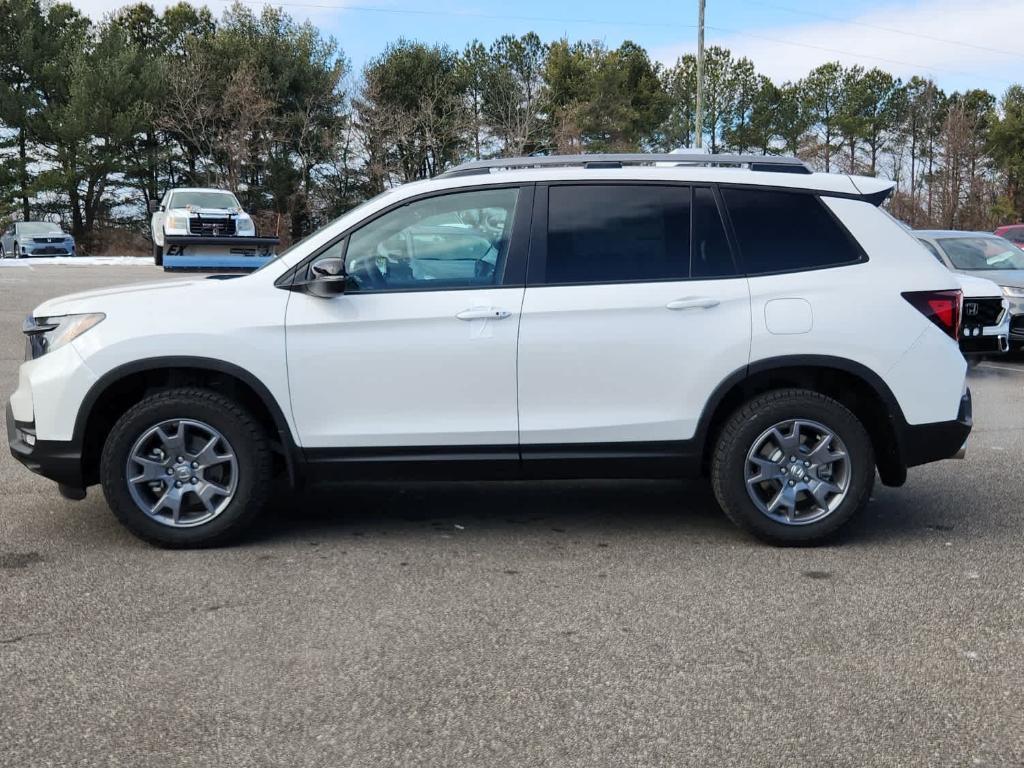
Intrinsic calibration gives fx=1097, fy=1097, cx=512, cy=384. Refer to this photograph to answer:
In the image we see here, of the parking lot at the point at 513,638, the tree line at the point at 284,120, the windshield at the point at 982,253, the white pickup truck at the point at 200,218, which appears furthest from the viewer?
the tree line at the point at 284,120

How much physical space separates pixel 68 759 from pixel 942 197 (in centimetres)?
5525

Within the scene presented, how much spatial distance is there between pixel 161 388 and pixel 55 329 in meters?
0.59

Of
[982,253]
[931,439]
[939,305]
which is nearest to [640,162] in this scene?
[939,305]

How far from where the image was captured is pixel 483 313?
5.23 metres

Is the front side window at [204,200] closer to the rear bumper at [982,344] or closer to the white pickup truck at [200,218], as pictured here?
the white pickup truck at [200,218]

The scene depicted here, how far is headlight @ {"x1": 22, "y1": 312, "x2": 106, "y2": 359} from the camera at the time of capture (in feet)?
17.4

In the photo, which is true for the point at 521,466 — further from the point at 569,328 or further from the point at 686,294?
the point at 686,294

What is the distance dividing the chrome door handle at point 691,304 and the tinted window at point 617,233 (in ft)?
0.47

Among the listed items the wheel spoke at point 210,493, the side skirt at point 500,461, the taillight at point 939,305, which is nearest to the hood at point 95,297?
the wheel spoke at point 210,493

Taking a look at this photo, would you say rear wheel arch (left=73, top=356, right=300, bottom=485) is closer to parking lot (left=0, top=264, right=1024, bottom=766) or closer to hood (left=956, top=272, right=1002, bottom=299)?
parking lot (left=0, top=264, right=1024, bottom=766)

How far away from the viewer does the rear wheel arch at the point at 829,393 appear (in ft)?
17.4

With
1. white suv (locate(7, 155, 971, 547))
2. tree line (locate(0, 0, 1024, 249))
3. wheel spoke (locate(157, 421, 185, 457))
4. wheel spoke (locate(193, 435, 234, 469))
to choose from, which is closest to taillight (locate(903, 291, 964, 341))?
white suv (locate(7, 155, 971, 547))

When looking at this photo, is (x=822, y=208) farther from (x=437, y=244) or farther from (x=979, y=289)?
(x=979, y=289)

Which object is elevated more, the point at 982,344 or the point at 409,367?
the point at 409,367
